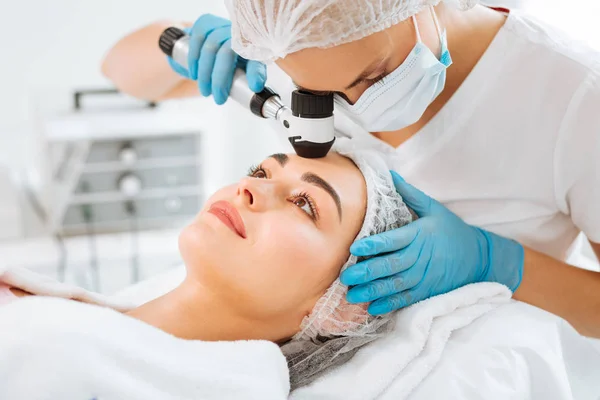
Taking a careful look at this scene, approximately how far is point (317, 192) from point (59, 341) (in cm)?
53

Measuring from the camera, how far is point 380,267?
114 cm

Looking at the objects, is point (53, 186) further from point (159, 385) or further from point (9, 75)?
point (159, 385)

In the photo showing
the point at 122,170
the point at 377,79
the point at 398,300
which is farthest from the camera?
the point at 122,170

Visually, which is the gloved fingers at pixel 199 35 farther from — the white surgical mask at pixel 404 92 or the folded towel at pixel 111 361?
→ the folded towel at pixel 111 361

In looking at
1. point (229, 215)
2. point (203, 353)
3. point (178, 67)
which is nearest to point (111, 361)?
point (203, 353)

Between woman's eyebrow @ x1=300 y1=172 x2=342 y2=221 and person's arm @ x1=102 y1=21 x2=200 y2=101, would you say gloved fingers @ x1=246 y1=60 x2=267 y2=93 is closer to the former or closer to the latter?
woman's eyebrow @ x1=300 y1=172 x2=342 y2=221

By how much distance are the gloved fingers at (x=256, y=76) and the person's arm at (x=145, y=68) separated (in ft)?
1.50

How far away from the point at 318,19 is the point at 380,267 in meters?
0.46

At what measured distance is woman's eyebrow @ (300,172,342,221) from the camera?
1191 millimetres

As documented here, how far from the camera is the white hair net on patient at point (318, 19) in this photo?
97cm

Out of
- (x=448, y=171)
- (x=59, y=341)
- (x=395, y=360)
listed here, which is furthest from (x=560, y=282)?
(x=59, y=341)

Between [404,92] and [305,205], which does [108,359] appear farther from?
[404,92]

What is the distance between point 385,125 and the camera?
3.90 ft

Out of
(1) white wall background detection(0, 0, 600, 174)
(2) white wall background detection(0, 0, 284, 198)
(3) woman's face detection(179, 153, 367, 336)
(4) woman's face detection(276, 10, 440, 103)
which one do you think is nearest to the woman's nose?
(3) woman's face detection(179, 153, 367, 336)
